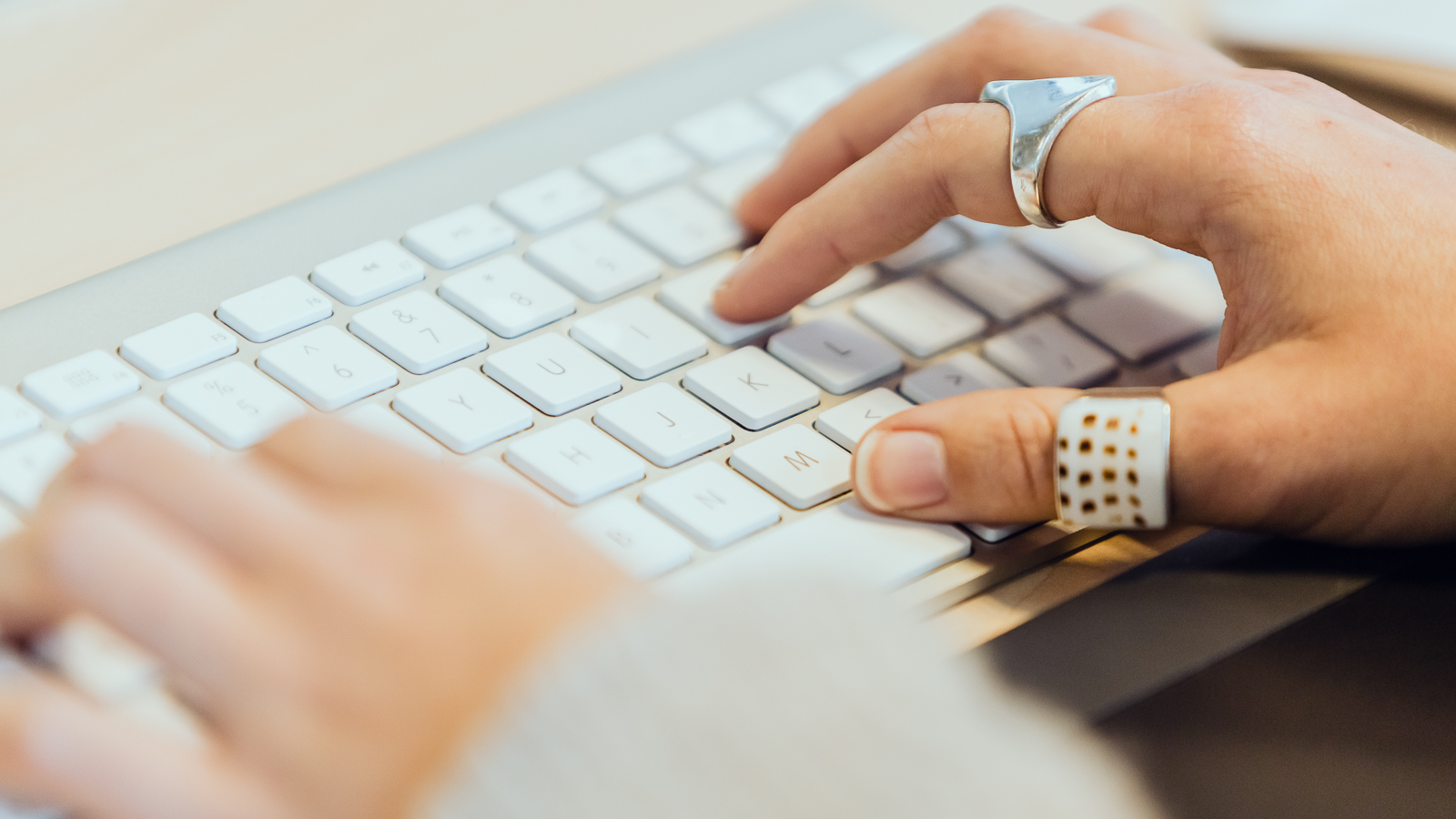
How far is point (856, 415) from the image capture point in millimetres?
531

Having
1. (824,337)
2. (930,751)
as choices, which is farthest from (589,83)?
(930,751)

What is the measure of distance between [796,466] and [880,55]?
1.20ft

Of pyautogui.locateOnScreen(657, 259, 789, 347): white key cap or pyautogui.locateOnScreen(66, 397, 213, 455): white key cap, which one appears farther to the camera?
pyautogui.locateOnScreen(657, 259, 789, 347): white key cap

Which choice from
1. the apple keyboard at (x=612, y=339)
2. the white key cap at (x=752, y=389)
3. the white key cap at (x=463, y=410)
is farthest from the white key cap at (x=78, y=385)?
the white key cap at (x=752, y=389)

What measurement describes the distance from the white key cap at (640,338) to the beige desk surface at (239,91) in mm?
201

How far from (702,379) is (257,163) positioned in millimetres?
293

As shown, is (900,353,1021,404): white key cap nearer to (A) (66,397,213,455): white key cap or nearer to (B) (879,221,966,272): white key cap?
(B) (879,221,966,272): white key cap

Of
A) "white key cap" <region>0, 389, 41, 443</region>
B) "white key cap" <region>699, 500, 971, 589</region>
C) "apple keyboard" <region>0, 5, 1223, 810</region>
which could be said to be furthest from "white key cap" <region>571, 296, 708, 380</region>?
"white key cap" <region>0, 389, 41, 443</region>

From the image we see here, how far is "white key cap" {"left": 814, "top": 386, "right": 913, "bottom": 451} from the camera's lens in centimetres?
52

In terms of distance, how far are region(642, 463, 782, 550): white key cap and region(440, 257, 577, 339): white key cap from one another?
0.37ft

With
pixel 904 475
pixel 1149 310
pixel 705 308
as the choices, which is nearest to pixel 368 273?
pixel 705 308

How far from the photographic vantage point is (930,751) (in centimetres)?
31

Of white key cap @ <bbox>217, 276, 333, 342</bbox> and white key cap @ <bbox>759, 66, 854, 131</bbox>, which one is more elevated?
white key cap @ <bbox>759, 66, 854, 131</bbox>

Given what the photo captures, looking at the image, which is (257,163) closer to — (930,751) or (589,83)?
(589,83)
